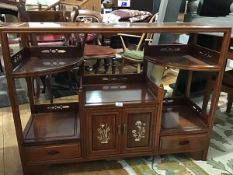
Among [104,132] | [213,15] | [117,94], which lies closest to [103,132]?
[104,132]

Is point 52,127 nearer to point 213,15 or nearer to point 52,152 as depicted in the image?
point 52,152

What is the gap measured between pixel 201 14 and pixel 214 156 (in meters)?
1.24

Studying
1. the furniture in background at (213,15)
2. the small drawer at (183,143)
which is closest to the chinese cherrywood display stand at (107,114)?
the small drawer at (183,143)

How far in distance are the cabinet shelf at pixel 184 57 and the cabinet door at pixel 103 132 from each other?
0.43 metres

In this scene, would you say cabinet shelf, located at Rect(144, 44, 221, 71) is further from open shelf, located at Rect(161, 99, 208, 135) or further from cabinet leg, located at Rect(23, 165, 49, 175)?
cabinet leg, located at Rect(23, 165, 49, 175)

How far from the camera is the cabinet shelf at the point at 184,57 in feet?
4.13

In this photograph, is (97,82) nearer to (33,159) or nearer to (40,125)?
(40,125)

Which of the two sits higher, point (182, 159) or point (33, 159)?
point (33, 159)

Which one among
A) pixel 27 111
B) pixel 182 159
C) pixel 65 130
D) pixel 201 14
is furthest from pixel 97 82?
pixel 201 14

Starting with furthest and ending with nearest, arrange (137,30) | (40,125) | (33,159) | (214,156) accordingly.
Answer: (214,156) < (40,125) < (33,159) < (137,30)

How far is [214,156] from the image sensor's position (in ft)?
5.07

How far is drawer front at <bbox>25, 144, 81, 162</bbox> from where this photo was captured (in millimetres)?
1267

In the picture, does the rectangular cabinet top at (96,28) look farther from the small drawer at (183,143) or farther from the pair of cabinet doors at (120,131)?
the small drawer at (183,143)

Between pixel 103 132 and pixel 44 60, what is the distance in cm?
55
